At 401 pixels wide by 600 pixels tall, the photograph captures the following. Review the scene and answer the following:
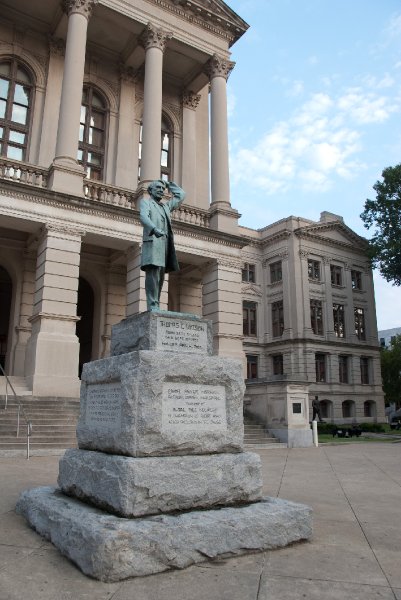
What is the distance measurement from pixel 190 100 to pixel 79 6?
7862mm

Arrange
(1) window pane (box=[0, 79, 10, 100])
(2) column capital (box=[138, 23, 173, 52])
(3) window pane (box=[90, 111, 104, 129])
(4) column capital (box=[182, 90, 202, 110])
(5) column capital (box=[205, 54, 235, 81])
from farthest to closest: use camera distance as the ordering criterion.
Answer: (4) column capital (box=[182, 90, 202, 110]) < (5) column capital (box=[205, 54, 235, 81]) < (3) window pane (box=[90, 111, 104, 129]) < (2) column capital (box=[138, 23, 173, 52]) < (1) window pane (box=[0, 79, 10, 100])

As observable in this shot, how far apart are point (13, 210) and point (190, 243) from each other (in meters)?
7.43

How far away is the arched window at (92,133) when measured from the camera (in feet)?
74.8

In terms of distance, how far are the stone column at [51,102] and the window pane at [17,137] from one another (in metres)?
1.00

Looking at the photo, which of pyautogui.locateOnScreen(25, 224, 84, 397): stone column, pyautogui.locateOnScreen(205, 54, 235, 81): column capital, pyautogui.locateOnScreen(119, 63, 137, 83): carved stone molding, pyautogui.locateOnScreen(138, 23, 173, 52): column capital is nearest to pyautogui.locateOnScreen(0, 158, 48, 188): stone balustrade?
pyautogui.locateOnScreen(25, 224, 84, 397): stone column

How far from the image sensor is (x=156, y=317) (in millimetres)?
5598

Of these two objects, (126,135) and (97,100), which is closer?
(126,135)

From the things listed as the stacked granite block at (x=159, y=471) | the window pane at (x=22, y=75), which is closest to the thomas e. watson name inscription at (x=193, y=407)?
the stacked granite block at (x=159, y=471)

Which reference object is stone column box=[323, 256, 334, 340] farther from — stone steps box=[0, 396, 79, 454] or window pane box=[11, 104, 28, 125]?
stone steps box=[0, 396, 79, 454]

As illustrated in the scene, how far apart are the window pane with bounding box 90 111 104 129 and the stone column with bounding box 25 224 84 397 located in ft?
25.8

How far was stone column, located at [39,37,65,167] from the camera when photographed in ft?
69.1

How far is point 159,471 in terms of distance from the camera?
15.4 feet

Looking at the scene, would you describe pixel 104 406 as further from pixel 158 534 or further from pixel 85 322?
pixel 85 322

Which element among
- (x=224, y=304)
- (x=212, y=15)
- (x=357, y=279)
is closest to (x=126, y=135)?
(x=212, y=15)
